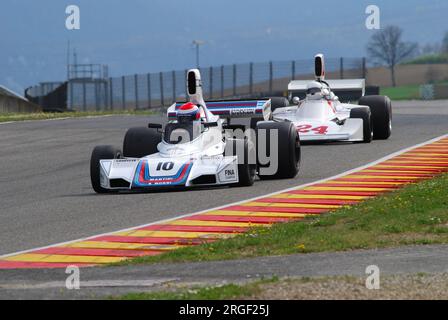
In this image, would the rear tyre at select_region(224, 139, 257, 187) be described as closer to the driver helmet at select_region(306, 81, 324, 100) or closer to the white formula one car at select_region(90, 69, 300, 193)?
the white formula one car at select_region(90, 69, 300, 193)

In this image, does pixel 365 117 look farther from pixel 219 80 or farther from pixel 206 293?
pixel 219 80

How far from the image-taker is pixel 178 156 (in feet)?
55.0

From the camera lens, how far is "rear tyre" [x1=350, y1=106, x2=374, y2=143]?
2412cm

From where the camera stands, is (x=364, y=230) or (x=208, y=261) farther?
(x=364, y=230)

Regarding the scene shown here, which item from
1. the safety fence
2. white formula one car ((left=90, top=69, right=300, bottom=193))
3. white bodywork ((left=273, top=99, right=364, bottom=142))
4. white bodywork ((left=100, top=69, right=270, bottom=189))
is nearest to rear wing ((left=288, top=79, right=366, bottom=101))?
white bodywork ((left=273, top=99, right=364, bottom=142))

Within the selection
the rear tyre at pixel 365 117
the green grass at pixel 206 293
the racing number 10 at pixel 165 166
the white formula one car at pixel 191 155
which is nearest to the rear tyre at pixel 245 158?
the white formula one car at pixel 191 155

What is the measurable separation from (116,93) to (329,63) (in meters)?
11.3

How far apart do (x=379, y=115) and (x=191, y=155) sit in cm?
954

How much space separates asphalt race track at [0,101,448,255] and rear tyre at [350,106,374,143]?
37 centimetres

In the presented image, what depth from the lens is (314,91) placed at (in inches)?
972

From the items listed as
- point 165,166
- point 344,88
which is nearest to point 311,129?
point 344,88
